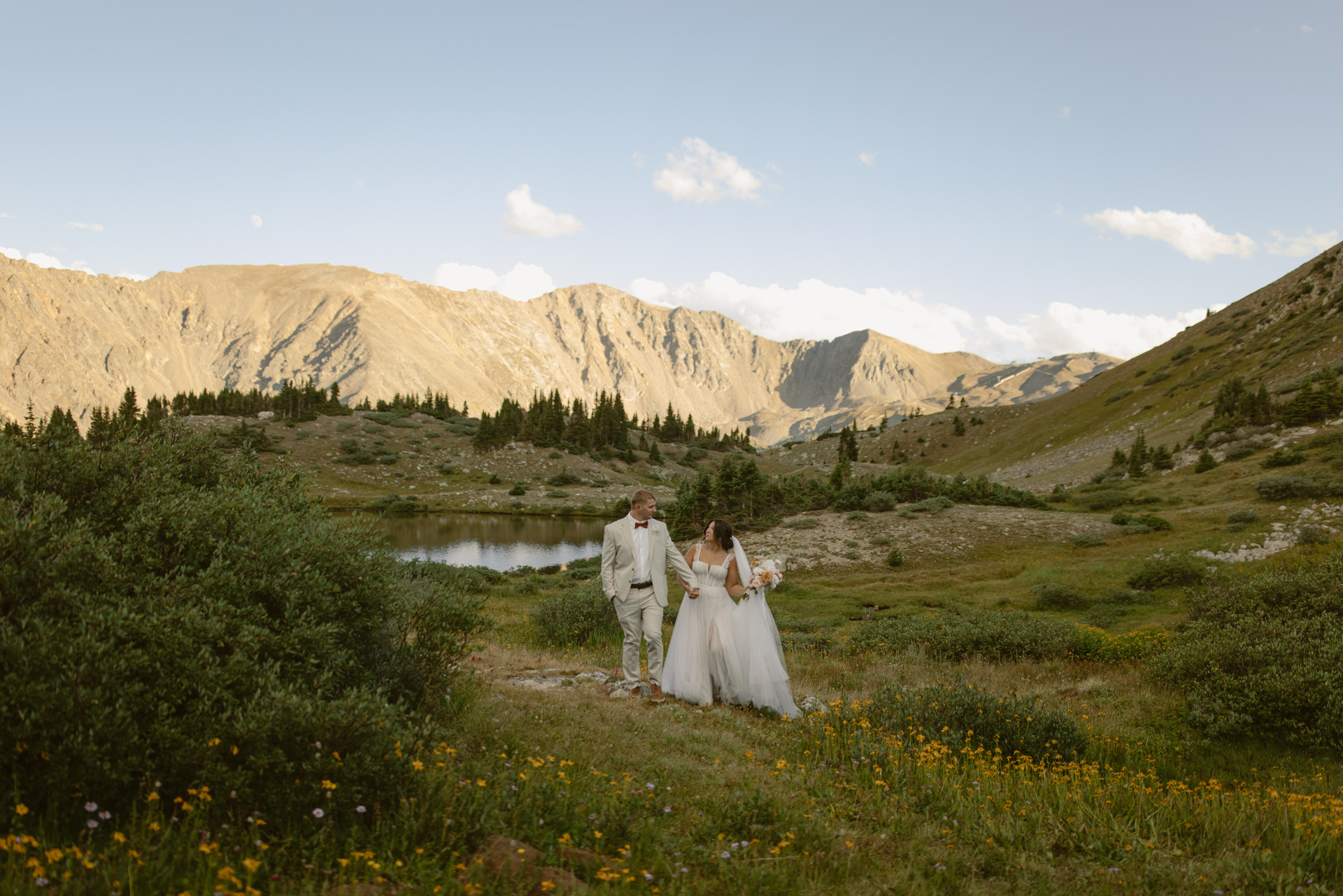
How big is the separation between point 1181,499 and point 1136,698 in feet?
97.3

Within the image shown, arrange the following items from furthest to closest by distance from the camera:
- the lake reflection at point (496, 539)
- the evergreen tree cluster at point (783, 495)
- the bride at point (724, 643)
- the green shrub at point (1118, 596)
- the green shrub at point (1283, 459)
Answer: the lake reflection at point (496, 539) → the evergreen tree cluster at point (783, 495) → the green shrub at point (1283, 459) → the green shrub at point (1118, 596) → the bride at point (724, 643)

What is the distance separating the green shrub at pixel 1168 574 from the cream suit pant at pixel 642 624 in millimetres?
18559

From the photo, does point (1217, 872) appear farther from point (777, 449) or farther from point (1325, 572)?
point (777, 449)

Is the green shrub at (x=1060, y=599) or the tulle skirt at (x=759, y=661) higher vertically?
the tulle skirt at (x=759, y=661)

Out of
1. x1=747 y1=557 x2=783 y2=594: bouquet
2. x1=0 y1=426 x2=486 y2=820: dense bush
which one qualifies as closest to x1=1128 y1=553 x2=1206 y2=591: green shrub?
x1=747 y1=557 x2=783 y2=594: bouquet

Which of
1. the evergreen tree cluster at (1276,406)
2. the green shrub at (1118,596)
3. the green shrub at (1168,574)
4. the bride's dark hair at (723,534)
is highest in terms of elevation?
the evergreen tree cluster at (1276,406)

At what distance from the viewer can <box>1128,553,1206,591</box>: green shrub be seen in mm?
20750

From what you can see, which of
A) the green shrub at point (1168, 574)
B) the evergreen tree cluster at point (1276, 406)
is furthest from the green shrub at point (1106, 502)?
the green shrub at point (1168, 574)

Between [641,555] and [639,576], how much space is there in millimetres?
295

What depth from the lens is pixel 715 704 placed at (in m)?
9.44

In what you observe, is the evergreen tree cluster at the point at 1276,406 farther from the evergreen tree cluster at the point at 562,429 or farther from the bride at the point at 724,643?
the evergreen tree cluster at the point at 562,429

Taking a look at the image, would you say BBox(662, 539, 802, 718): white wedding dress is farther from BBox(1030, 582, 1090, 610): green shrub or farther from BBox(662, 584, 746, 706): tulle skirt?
BBox(1030, 582, 1090, 610): green shrub

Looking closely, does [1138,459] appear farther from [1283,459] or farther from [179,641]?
[179,641]

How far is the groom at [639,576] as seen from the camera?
9469mm
